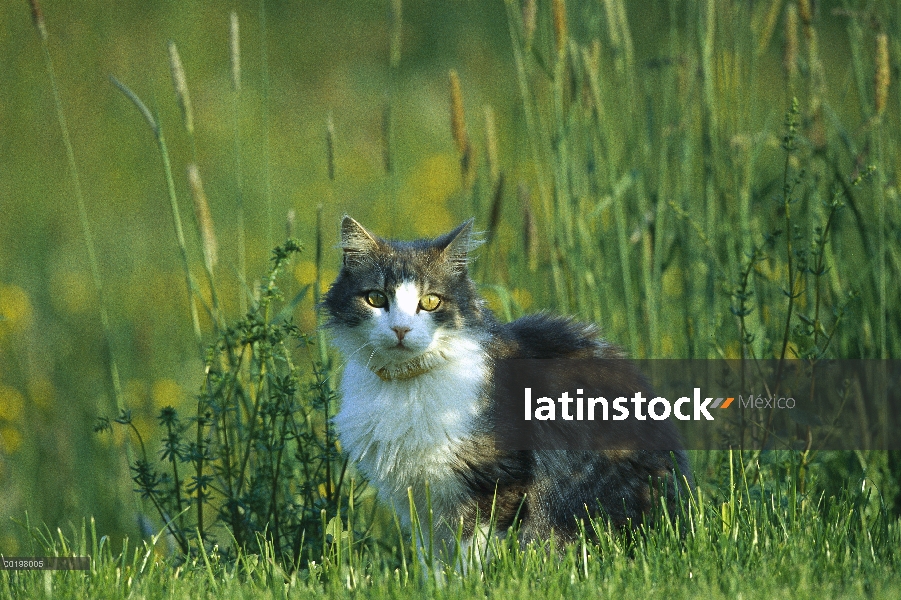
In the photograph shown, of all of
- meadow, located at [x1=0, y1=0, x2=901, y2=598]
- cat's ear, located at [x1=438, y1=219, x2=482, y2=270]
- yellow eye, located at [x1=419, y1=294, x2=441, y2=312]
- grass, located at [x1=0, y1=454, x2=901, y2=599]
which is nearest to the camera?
grass, located at [x1=0, y1=454, x2=901, y2=599]

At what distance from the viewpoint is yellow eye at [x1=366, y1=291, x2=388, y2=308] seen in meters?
2.63

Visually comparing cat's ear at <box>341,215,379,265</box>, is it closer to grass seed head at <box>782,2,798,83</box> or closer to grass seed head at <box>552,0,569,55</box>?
grass seed head at <box>552,0,569,55</box>

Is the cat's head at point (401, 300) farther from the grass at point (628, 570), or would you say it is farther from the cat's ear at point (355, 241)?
the grass at point (628, 570)

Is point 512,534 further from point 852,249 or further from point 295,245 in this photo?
point 852,249

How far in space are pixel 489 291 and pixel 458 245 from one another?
48.2 inches

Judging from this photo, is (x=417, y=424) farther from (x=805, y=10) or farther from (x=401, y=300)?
(x=805, y=10)

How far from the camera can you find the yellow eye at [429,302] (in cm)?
261

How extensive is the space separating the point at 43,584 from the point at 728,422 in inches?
71.7

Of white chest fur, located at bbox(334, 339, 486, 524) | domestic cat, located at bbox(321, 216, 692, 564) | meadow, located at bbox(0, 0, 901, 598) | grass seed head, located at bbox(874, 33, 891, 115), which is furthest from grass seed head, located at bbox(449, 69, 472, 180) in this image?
grass seed head, located at bbox(874, 33, 891, 115)

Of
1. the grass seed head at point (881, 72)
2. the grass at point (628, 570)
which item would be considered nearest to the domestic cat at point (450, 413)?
the grass at point (628, 570)

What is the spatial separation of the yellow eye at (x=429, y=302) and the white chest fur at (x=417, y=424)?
0.11 m

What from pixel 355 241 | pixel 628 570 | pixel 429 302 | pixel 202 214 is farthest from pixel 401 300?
pixel 628 570

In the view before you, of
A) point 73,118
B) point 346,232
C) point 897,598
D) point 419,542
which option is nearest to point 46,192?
point 73,118

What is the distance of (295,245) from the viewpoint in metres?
2.65
